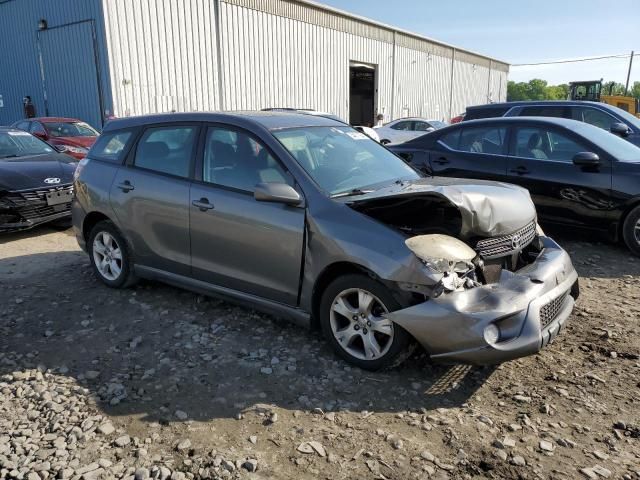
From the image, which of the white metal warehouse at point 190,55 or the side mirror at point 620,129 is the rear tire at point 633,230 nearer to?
the side mirror at point 620,129

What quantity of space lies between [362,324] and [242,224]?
120 cm

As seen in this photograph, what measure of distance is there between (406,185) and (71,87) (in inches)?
650

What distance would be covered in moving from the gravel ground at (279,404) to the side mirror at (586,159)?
204cm

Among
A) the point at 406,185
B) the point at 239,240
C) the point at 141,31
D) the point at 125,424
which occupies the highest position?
the point at 141,31

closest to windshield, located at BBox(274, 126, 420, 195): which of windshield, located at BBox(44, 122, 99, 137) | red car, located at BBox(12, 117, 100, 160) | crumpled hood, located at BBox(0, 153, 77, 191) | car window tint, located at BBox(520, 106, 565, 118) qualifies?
crumpled hood, located at BBox(0, 153, 77, 191)

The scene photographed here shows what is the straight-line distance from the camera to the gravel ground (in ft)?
8.73

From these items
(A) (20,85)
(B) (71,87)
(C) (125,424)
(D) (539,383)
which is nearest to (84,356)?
(C) (125,424)

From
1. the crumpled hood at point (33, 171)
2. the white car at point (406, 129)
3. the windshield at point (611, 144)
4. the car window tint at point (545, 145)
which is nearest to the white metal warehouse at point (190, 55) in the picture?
the white car at point (406, 129)

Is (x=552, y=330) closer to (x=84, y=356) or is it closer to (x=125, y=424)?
(x=125, y=424)

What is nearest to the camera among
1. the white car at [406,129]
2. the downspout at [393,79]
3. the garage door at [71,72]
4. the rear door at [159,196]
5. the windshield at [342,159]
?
the windshield at [342,159]

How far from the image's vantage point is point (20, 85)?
19.1 meters

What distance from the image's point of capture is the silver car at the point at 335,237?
3152mm

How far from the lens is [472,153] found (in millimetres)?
7062

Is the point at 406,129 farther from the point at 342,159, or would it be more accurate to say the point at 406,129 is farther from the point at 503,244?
the point at 503,244
